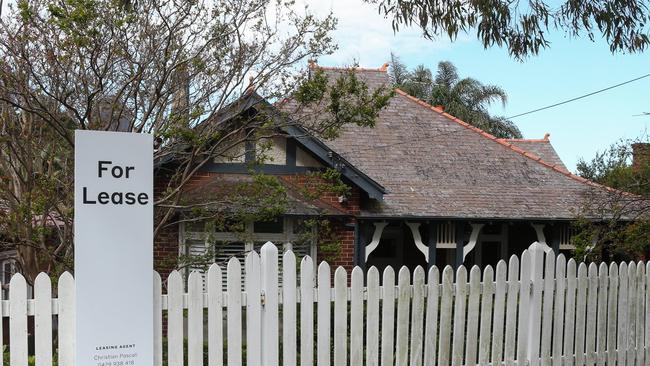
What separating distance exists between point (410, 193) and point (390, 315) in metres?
8.49

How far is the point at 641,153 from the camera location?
11.2m

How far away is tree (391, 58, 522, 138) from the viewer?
1292 inches

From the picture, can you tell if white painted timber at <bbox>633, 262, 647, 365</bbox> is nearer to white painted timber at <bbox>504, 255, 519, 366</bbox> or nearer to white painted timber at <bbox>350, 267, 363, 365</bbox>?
white painted timber at <bbox>504, 255, 519, 366</bbox>

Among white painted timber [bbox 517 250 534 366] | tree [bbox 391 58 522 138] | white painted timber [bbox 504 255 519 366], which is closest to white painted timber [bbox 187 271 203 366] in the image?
white painted timber [bbox 504 255 519 366]

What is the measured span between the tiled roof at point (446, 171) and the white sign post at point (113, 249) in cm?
866

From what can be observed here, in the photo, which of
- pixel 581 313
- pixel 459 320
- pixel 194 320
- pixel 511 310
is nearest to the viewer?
pixel 194 320

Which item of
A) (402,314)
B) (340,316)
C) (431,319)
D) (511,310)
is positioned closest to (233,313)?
(340,316)

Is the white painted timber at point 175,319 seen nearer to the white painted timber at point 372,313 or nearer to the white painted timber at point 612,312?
the white painted timber at point 372,313

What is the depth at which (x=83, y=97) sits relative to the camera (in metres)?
7.50

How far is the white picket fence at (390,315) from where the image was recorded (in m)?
4.20

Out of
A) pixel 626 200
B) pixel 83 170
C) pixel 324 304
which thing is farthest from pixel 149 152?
pixel 626 200

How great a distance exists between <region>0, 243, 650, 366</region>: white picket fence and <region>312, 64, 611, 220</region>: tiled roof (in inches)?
246

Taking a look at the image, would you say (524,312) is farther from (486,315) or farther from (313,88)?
(313,88)

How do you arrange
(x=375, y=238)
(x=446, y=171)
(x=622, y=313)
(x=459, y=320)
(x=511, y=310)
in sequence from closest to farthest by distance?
(x=459, y=320) < (x=511, y=310) < (x=622, y=313) < (x=375, y=238) < (x=446, y=171)
